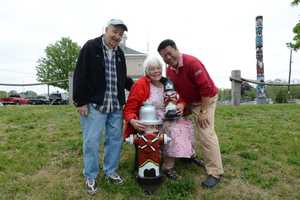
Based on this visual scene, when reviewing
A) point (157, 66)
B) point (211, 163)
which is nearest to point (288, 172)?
point (211, 163)

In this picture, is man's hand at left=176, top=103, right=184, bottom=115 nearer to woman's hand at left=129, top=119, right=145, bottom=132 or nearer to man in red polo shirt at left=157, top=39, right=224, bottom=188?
man in red polo shirt at left=157, top=39, right=224, bottom=188

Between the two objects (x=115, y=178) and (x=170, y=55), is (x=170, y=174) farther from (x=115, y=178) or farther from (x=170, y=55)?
(x=170, y=55)

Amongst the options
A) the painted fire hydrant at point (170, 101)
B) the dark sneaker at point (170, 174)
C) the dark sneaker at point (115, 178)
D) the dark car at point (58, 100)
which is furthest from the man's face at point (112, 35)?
the dark car at point (58, 100)

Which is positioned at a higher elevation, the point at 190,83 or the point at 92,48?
the point at 92,48

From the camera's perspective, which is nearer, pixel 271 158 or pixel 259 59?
pixel 271 158

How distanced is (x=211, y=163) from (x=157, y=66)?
1.22m

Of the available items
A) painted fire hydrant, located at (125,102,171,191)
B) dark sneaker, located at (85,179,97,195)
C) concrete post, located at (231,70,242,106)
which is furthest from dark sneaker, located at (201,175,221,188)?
concrete post, located at (231,70,242,106)

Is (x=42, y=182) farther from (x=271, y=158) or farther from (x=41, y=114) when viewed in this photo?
(x=41, y=114)

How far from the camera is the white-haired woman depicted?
3.21 metres

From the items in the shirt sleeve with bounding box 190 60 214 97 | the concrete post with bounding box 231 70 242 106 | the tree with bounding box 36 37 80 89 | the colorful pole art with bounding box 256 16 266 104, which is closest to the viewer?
the shirt sleeve with bounding box 190 60 214 97

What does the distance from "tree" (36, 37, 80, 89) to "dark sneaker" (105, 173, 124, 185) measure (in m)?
40.8

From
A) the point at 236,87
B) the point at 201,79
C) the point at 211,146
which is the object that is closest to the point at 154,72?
the point at 201,79

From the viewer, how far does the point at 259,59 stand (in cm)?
1567

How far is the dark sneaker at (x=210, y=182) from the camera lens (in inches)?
→ 130
